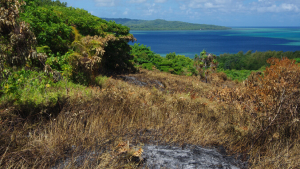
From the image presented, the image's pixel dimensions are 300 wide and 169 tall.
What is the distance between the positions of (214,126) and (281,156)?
1.39m

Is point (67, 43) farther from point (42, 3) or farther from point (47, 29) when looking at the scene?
point (42, 3)

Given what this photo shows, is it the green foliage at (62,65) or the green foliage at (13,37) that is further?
the green foliage at (62,65)

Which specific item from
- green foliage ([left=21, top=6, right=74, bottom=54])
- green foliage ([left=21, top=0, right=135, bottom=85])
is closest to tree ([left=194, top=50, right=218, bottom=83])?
green foliage ([left=21, top=0, right=135, bottom=85])

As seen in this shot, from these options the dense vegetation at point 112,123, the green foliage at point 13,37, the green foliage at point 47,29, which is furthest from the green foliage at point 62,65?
the green foliage at point 13,37

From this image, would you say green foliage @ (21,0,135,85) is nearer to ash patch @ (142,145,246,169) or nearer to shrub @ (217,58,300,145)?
ash patch @ (142,145,246,169)

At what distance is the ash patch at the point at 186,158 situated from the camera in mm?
2883

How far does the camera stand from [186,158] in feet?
10.0

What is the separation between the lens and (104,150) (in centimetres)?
305

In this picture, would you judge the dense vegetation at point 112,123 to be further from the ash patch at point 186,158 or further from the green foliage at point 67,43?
the green foliage at point 67,43

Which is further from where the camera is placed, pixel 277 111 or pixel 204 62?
pixel 204 62

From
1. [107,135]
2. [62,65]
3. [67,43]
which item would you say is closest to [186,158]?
[107,135]

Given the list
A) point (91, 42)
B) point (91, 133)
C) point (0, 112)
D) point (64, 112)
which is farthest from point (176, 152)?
point (91, 42)

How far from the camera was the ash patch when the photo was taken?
9.46ft

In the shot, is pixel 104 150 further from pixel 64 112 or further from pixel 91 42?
pixel 91 42
